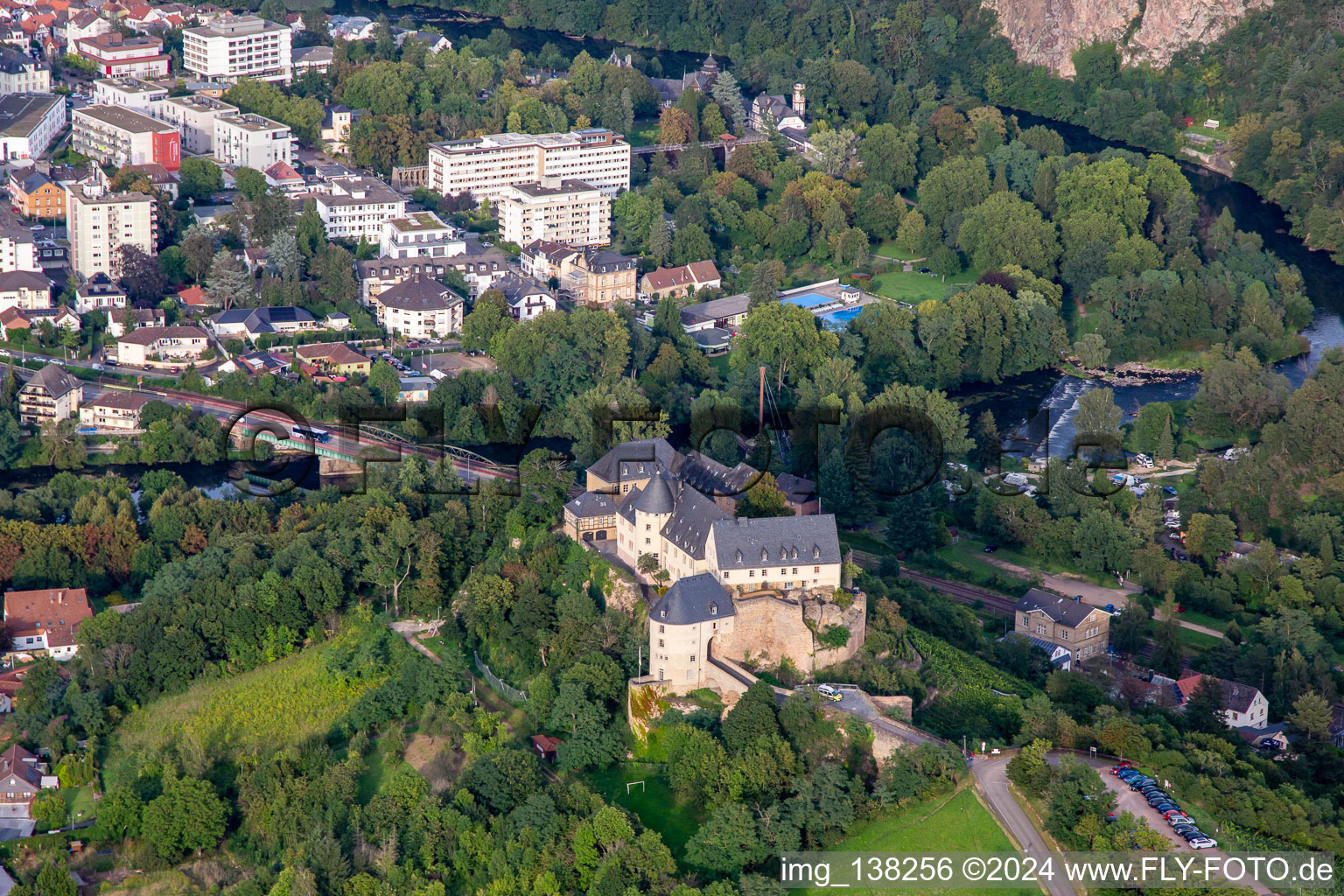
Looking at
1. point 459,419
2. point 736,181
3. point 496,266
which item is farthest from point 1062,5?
point 459,419

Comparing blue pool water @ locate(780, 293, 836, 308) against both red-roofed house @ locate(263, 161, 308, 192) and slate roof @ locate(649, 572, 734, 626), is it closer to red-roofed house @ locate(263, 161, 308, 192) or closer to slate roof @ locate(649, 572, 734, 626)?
red-roofed house @ locate(263, 161, 308, 192)

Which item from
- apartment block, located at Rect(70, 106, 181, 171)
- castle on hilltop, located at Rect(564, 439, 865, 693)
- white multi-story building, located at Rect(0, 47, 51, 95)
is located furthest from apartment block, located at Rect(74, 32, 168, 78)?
castle on hilltop, located at Rect(564, 439, 865, 693)

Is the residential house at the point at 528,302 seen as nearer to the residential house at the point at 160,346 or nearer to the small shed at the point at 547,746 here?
the residential house at the point at 160,346

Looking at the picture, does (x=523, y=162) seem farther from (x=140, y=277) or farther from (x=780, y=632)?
(x=780, y=632)

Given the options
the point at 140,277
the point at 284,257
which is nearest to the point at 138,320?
the point at 140,277

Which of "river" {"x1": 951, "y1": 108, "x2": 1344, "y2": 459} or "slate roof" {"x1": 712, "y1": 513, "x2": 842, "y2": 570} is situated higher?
"slate roof" {"x1": 712, "y1": 513, "x2": 842, "y2": 570}

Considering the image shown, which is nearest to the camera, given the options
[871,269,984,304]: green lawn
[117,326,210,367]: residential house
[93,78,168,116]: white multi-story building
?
[117,326,210,367]: residential house

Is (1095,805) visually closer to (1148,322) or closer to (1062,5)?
(1148,322)
